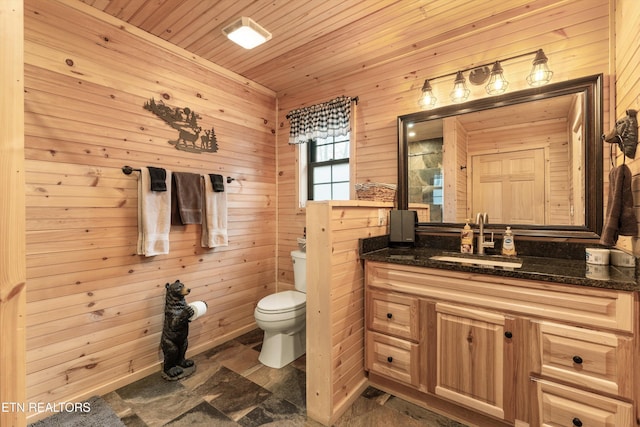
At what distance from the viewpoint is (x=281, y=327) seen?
220cm

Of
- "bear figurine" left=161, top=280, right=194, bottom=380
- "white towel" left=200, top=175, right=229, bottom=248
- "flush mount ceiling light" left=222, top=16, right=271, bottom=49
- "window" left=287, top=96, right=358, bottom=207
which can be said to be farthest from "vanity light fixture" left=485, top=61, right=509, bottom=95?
"bear figurine" left=161, top=280, right=194, bottom=380

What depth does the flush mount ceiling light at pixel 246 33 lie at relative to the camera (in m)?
1.90

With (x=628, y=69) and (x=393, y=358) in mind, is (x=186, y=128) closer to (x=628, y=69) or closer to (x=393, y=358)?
(x=393, y=358)

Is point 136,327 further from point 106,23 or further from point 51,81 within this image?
point 106,23

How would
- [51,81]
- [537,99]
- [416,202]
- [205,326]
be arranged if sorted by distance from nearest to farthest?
1. [51,81]
2. [537,99]
3. [416,202]
4. [205,326]

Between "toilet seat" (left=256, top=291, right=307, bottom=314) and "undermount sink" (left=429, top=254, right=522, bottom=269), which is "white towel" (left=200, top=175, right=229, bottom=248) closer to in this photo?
"toilet seat" (left=256, top=291, right=307, bottom=314)

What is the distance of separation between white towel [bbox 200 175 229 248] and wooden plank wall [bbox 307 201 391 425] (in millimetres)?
1121

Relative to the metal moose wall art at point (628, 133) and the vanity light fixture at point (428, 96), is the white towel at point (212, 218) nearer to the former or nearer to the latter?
the vanity light fixture at point (428, 96)

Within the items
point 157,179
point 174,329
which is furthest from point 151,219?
point 174,329

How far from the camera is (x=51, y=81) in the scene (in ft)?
5.57

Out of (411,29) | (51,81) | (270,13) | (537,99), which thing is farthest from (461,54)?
(51,81)

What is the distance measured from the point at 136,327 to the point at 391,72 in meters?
2.86

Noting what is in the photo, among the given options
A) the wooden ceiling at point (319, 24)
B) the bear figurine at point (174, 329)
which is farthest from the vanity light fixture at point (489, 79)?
the bear figurine at point (174, 329)

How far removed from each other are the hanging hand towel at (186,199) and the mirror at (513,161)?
169 centimetres
